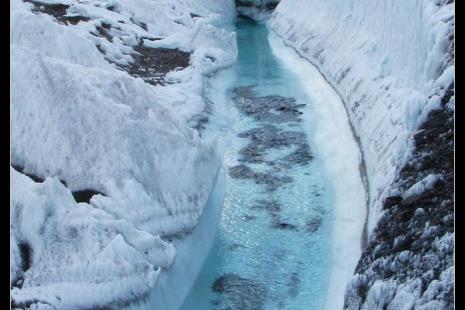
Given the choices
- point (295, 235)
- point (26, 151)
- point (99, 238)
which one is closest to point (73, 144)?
point (26, 151)

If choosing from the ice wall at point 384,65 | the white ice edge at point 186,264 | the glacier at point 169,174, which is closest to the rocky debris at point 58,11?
the glacier at point 169,174

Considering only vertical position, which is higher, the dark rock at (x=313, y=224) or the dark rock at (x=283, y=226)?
the dark rock at (x=313, y=224)

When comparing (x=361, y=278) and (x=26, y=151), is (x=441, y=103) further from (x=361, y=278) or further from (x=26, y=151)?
(x=26, y=151)

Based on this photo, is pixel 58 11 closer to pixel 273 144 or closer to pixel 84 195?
pixel 273 144

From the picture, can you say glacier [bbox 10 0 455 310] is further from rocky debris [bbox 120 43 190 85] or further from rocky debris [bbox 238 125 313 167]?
rocky debris [bbox 238 125 313 167]

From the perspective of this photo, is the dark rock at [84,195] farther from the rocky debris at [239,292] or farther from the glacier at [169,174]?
the rocky debris at [239,292]
